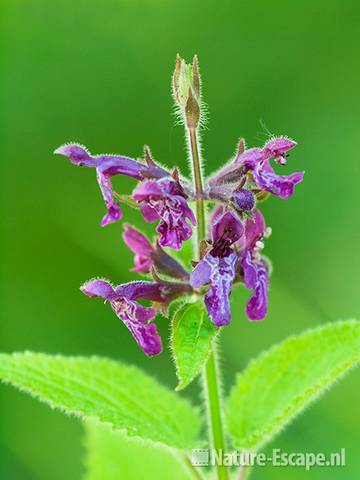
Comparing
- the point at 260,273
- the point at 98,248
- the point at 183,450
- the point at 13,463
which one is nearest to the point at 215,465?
the point at 183,450

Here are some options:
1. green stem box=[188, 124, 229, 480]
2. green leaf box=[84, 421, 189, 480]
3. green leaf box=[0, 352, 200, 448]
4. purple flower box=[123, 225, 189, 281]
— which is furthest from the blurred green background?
purple flower box=[123, 225, 189, 281]

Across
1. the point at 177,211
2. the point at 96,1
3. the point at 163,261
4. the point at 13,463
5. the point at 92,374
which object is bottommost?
the point at 13,463

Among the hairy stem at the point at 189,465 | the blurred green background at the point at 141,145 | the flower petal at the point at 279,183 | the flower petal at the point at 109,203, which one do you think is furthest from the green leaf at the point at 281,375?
the blurred green background at the point at 141,145

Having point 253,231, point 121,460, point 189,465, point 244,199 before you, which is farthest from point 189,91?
point 121,460

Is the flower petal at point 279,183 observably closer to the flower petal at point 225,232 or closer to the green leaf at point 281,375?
the flower petal at point 225,232

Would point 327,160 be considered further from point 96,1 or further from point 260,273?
point 260,273

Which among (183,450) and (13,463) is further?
(13,463)

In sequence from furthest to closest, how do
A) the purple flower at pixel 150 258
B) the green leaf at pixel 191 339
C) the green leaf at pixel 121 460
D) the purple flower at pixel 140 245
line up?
the green leaf at pixel 121 460, the purple flower at pixel 140 245, the purple flower at pixel 150 258, the green leaf at pixel 191 339
